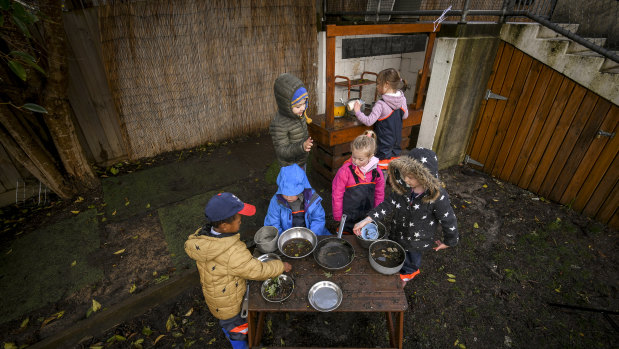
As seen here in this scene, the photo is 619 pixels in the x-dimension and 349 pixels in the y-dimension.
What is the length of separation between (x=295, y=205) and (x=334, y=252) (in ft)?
2.94

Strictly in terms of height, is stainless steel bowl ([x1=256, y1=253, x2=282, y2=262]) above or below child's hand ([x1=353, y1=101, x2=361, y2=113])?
below

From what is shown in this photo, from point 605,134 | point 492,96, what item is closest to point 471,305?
point 605,134

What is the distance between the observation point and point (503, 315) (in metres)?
3.39

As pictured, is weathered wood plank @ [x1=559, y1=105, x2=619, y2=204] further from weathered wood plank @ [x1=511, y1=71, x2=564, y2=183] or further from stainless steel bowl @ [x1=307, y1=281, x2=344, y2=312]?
stainless steel bowl @ [x1=307, y1=281, x2=344, y2=312]

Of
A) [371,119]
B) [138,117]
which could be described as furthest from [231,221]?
[138,117]

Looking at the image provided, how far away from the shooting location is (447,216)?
282cm

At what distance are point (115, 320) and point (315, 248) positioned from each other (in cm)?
262

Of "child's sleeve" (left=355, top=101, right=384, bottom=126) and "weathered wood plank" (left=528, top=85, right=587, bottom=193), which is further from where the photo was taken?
"weathered wood plank" (left=528, top=85, right=587, bottom=193)

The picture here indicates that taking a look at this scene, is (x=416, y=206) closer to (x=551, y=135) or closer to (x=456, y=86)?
(x=456, y=86)

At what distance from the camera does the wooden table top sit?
2.33 m

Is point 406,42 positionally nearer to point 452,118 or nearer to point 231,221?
point 452,118

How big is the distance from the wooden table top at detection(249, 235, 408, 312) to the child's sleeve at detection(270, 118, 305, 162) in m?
1.40

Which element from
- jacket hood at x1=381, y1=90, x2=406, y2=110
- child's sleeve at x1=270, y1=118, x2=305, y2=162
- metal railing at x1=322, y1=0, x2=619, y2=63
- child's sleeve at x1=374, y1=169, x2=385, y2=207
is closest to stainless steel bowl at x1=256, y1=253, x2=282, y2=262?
child's sleeve at x1=270, y1=118, x2=305, y2=162

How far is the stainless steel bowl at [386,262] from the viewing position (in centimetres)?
253
